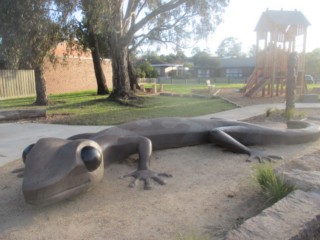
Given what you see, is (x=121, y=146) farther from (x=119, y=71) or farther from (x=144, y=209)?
(x=119, y=71)

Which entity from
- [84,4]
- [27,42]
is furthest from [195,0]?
[27,42]

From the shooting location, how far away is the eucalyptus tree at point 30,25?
41.8ft

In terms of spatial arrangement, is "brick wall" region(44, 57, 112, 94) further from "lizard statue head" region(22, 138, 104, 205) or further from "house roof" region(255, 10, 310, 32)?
"lizard statue head" region(22, 138, 104, 205)

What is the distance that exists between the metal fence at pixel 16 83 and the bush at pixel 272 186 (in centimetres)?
2047

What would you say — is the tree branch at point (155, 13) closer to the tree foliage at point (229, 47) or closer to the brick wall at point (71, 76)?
the brick wall at point (71, 76)

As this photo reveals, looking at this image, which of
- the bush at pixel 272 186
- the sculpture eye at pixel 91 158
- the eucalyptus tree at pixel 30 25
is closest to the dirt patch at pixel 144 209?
the bush at pixel 272 186

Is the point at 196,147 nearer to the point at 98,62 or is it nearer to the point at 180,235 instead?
the point at 180,235

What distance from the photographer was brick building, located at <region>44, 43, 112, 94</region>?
2502 cm

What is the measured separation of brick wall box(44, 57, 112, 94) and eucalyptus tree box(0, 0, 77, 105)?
30.3 feet

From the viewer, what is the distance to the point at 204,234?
298 cm

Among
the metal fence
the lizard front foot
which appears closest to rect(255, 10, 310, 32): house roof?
the metal fence

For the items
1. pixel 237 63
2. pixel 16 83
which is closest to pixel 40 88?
pixel 16 83

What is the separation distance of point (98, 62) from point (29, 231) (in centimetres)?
2156

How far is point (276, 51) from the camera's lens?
63.0 feet
